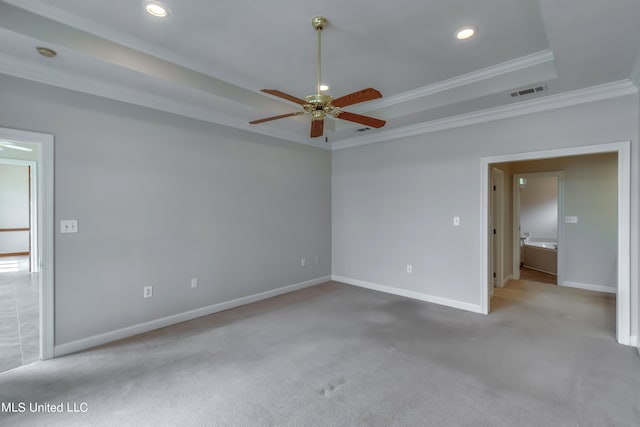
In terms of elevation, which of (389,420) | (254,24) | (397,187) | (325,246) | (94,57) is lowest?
(389,420)

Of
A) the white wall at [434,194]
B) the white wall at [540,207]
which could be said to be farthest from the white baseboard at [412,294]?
the white wall at [540,207]

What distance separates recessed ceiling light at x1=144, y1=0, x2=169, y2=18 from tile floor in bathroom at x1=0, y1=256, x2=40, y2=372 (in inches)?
128

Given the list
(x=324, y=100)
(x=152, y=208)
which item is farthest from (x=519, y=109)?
(x=152, y=208)

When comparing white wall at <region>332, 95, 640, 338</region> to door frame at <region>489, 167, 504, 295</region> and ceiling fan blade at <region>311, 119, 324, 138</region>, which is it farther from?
ceiling fan blade at <region>311, 119, 324, 138</region>

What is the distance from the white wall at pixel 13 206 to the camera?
Answer: 26.8 ft

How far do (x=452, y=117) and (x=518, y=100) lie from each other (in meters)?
0.81

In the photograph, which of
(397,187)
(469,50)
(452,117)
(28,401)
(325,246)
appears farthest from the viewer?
(325,246)

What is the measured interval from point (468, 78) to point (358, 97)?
6.53 ft

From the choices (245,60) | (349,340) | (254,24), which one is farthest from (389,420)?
(245,60)

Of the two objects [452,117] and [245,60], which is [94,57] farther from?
[452,117]

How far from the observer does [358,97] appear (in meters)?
2.18

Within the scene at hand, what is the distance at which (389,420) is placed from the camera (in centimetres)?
199

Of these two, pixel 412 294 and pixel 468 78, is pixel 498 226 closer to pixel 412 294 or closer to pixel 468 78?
pixel 412 294

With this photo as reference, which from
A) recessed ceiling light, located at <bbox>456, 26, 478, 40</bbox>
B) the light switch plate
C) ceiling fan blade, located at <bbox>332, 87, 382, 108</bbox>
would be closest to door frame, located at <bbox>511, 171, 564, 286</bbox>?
recessed ceiling light, located at <bbox>456, 26, 478, 40</bbox>
